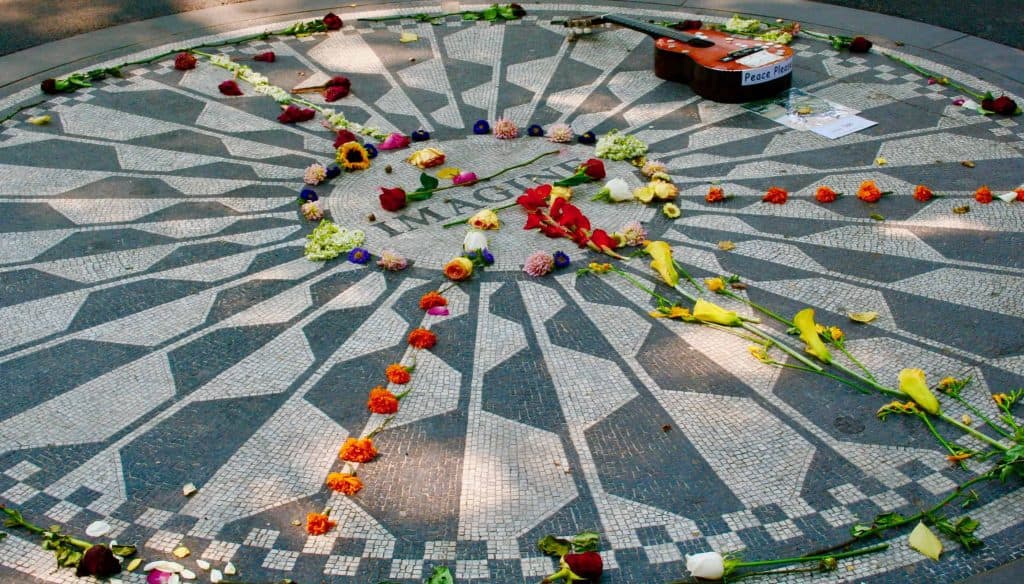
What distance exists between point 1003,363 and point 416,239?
485 centimetres

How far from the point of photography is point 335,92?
1062cm

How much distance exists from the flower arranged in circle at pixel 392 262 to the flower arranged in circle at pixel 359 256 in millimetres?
160

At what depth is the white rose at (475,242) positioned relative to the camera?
24.7ft

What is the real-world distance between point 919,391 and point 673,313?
184cm

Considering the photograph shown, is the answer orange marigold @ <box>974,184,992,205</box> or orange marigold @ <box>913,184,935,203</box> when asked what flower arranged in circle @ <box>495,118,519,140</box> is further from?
orange marigold @ <box>974,184,992,205</box>

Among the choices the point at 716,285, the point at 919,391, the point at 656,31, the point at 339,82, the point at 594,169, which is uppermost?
the point at 656,31

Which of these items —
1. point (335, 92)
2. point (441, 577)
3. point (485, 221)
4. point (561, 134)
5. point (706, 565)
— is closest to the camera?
point (706, 565)

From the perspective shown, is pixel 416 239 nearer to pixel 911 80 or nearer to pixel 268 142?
pixel 268 142

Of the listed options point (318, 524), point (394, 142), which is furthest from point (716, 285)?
point (394, 142)

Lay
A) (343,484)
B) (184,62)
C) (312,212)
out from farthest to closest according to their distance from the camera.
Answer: (184,62), (312,212), (343,484)

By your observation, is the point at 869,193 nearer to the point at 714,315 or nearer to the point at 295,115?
the point at 714,315

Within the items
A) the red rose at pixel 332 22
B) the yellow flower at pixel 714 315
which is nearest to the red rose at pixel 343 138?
the red rose at pixel 332 22

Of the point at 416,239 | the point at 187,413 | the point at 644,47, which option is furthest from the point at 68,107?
the point at 644,47

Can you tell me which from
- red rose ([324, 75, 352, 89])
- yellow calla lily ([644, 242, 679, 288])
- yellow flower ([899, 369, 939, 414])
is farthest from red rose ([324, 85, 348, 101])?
yellow flower ([899, 369, 939, 414])
